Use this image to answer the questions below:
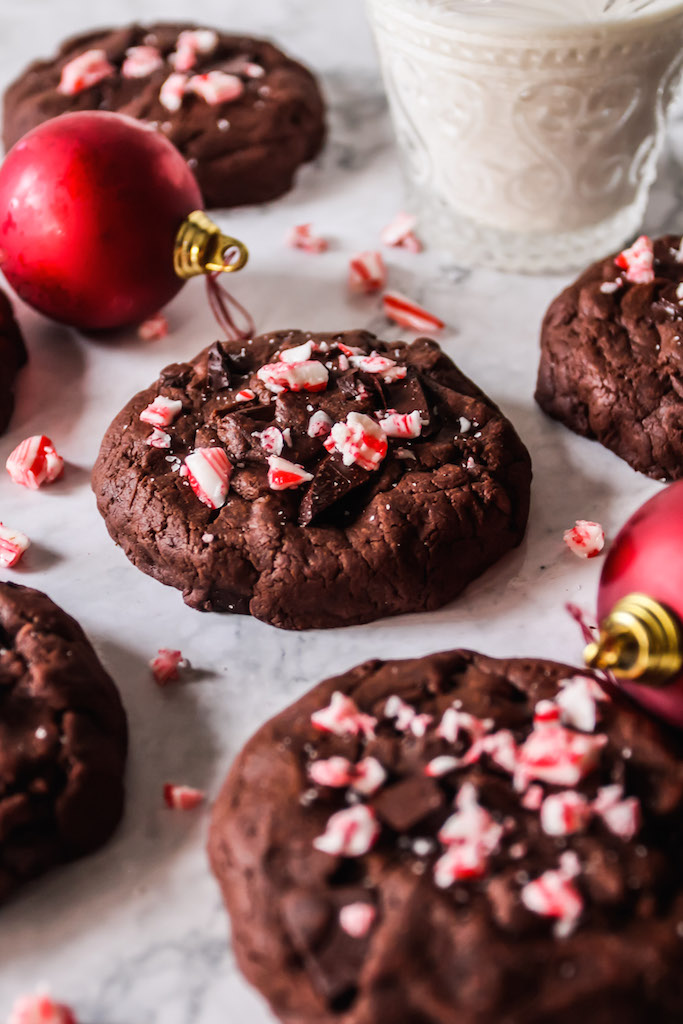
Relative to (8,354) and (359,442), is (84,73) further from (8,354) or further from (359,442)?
(359,442)

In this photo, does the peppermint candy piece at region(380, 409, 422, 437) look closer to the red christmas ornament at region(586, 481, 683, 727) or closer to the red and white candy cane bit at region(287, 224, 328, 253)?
the red christmas ornament at region(586, 481, 683, 727)

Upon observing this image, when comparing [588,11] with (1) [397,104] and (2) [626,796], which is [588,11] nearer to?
(1) [397,104]

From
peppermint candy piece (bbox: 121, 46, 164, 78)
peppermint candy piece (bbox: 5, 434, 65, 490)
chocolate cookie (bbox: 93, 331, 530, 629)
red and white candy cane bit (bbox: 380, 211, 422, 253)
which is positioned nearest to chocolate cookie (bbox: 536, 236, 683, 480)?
chocolate cookie (bbox: 93, 331, 530, 629)

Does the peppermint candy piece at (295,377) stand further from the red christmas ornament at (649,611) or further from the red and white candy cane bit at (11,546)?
the red christmas ornament at (649,611)

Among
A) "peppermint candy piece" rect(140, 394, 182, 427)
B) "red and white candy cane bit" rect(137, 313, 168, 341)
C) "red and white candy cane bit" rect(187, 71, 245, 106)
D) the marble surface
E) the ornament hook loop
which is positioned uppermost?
"red and white candy cane bit" rect(187, 71, 245, 106)

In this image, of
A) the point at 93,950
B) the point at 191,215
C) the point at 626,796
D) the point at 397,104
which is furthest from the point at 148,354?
the point at 626,796
